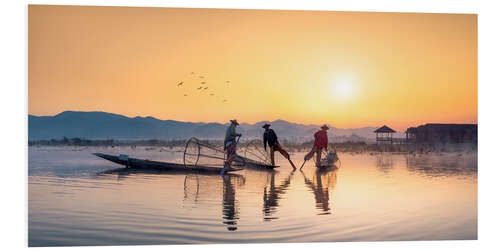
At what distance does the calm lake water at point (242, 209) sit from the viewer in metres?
7.48

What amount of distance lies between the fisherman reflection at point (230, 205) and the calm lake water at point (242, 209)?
17 mm

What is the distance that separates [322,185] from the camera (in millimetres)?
12516

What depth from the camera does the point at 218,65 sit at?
13.2 m

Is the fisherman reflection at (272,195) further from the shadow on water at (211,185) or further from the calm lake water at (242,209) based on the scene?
the shadow on water at (211,185)

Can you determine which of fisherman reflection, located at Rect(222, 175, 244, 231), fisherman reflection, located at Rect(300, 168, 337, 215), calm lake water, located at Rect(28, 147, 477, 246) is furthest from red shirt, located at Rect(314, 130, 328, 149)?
fisherman reflection, located at Rect(222, 175, 244, 231)

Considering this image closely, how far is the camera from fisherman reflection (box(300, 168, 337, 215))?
957cm

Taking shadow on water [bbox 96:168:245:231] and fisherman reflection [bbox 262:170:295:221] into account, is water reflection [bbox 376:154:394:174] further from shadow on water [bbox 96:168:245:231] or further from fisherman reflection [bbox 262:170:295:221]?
shadow on water [bbox 96:168:245:231]

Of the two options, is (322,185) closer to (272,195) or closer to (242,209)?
(272,195)

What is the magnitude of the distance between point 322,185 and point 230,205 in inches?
148

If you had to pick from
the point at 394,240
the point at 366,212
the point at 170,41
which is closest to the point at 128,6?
the point at 170,41

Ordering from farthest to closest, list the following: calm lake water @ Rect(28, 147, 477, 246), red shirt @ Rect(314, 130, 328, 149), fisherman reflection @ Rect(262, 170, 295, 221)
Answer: red shirt @ Rect(314, 130, 328, 149) → fisherman reflection @ Rect(262, 170, 295, 221) → calm lake water @ Rect(28, 147, 477, 246)

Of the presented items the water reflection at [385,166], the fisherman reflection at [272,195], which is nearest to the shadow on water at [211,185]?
the fisherman reflection at [272,195]

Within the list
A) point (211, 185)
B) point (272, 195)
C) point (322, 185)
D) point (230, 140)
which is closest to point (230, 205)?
point (272, 195)

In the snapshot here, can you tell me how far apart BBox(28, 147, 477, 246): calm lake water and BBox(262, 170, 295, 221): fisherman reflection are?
0.06 feet
